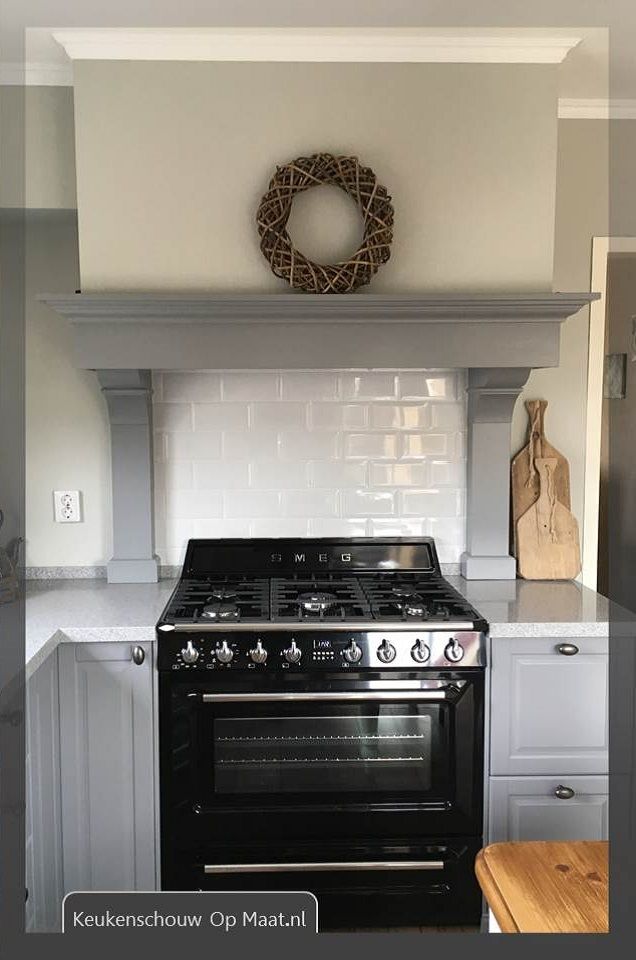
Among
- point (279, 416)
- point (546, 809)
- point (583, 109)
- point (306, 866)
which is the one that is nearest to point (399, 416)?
point (279, 416)

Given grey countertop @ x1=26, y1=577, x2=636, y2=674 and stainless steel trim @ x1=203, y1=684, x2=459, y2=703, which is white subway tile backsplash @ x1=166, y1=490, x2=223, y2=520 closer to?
grey countertop @ x1=26, y1=577, x2=636, y2=674

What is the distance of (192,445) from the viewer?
2.67 meters

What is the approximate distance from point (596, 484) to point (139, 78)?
1.87 meters

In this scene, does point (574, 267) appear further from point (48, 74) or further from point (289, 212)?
point (48, 74)

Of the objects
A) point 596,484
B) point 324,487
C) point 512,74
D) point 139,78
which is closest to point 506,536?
point 596,484

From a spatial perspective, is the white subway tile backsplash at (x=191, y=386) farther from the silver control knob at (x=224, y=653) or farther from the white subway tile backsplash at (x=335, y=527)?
the silver control knob at (x=224, y=653)

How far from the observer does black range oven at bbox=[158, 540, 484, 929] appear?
211cm

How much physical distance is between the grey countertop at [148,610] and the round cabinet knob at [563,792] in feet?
1.36

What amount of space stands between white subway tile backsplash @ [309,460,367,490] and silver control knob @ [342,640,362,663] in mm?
721

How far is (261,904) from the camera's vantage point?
29.7 inches

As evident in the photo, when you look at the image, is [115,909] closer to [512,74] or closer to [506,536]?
[506,536]

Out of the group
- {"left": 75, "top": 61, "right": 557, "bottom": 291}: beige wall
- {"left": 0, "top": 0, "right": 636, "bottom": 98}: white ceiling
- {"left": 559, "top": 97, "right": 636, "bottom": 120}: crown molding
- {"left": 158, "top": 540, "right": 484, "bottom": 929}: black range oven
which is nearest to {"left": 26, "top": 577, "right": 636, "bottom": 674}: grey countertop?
{"left": 158, "top": 540, "right": 484, "bottom": 929}: black range oven

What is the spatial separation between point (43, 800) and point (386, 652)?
92cm

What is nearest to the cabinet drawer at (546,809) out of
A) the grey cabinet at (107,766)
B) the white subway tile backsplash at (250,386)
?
the grey cabinet at (107,766)
